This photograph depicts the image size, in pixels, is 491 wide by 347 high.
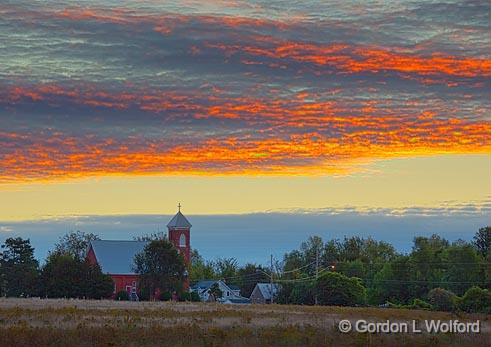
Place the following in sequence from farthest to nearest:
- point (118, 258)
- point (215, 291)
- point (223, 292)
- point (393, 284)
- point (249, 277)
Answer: point (249, 277)
point (223, 292)
point (118, 258)
point (215, 291)
point (393, 284)

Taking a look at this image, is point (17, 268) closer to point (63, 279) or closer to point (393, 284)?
point (63, 279)

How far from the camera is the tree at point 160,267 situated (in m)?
122

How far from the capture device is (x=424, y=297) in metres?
113

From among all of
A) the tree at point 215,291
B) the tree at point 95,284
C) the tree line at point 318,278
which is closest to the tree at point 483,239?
the tree line at point 318,278

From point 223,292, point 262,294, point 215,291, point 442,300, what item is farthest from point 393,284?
point 223,292

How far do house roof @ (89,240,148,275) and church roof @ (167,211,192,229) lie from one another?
1331cm

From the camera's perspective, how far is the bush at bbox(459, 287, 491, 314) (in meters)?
75.9

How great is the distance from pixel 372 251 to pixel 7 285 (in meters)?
77.3

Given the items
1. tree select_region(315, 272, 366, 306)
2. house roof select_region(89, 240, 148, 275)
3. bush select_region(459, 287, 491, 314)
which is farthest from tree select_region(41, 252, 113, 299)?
bush select_region(459, 287, 491, 314)

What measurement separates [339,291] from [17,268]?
51193mm

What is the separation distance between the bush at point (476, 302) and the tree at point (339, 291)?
23.0m

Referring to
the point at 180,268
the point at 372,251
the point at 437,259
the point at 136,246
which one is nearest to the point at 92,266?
the point at 180,268

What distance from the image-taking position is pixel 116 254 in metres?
152

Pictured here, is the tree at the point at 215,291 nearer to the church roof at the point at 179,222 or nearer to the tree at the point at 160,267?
the church roof at the point at 179,222
